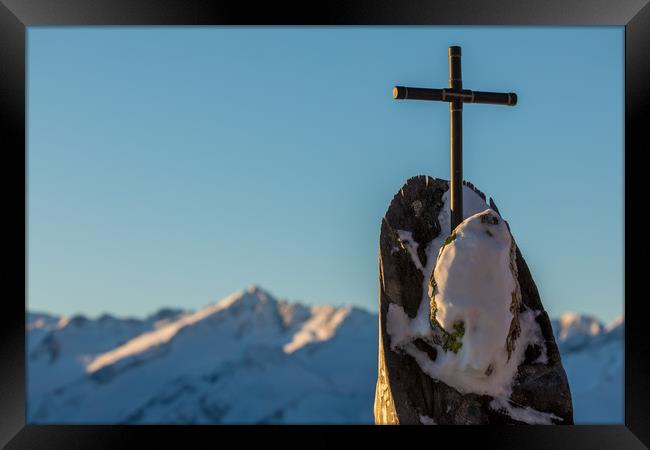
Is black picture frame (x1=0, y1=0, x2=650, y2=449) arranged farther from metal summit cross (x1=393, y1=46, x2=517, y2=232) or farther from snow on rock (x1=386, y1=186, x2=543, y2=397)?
metal summit cross (x1=393, y1=46, x2=517, y2=232)

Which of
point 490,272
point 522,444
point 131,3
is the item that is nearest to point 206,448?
point 522,444

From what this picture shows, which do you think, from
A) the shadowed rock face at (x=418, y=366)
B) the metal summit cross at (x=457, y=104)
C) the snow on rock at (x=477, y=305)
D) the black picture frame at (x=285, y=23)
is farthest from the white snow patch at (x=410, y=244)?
the black picture frame at (x=285, y=23)

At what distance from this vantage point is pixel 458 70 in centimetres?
1327

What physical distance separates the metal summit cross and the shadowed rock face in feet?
2.82

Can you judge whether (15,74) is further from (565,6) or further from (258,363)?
(258,363)

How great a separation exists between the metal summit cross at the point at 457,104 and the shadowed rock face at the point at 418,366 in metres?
0.86

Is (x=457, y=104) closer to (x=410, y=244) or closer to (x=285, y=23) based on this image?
(x=410, y=244)

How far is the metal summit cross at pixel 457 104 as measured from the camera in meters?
13.1

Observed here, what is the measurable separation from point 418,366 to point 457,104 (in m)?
3.89

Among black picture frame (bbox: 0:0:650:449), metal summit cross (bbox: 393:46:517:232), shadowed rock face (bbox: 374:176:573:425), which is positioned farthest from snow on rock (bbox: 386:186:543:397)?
black picture frame (bbox: 0:0:650:449)

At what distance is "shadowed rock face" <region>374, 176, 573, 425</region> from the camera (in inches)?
491

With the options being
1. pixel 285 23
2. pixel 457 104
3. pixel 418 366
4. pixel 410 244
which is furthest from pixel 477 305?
pixel 285 23

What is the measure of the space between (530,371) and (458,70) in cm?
452

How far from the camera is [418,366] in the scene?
12.9 metres
